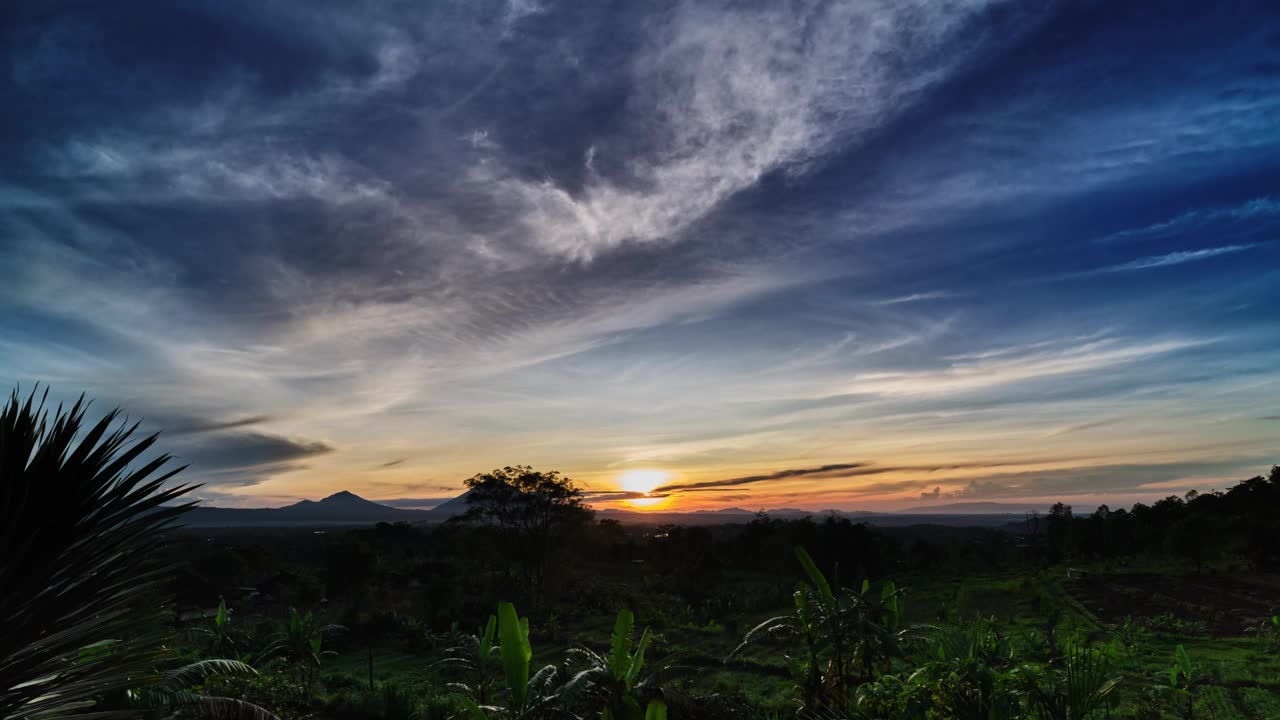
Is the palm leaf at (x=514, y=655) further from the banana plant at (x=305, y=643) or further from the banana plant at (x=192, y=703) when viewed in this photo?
the banana plant at (x=305, y=643)

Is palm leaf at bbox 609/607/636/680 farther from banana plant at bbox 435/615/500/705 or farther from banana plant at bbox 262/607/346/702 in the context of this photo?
banana plant at bbox 262/607/346/702

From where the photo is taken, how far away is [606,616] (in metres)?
39.9

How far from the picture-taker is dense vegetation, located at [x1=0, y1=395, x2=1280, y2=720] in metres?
3.96

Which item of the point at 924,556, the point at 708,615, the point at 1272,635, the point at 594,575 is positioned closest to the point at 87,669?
the point at 1272,635

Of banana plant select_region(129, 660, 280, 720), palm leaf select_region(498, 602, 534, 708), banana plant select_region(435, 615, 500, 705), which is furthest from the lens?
banana plant select_region(435, 615, 500, 705)

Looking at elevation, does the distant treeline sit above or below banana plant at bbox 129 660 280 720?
below

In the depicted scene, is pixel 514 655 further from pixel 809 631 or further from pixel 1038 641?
pixel 1038 641

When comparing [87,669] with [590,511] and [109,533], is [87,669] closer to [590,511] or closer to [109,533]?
[109,533]

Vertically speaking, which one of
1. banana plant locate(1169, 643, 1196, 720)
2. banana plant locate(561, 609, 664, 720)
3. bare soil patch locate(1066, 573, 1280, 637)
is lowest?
bare soil patch locate(1066, 573, 1280, 637)

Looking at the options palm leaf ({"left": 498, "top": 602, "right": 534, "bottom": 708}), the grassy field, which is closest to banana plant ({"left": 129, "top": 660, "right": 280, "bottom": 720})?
palm leaf ({"left": 498, "top": 602, "right": 534, "bottom": 708})

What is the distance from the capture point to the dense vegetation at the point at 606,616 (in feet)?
13.0

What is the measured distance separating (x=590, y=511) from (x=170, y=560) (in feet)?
163

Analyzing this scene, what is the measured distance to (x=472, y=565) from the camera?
6256 centimetres

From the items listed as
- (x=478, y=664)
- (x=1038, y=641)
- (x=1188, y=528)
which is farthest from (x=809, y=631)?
(x=1188, y=528)
